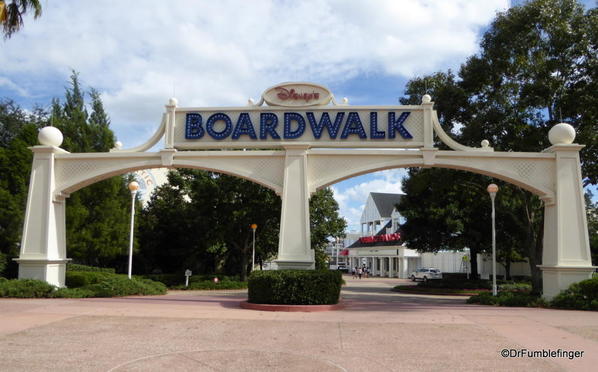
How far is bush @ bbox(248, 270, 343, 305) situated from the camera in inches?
484

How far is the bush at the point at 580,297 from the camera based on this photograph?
12679mm

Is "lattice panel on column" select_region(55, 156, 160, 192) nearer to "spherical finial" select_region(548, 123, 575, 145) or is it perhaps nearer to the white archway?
the white archway

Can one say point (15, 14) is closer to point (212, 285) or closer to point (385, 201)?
point (212, 285)

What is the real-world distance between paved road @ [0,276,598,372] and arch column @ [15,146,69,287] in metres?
2.87

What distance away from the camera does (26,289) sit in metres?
13.8

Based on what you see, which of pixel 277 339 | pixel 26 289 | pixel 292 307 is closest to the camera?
pixel 277 339

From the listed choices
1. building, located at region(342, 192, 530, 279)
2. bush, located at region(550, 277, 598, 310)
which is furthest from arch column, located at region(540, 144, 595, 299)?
building, located at region(342, 192, 530, 279)

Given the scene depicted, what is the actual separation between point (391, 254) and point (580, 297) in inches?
1553

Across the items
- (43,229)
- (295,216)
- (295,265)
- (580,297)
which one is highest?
(295,216)

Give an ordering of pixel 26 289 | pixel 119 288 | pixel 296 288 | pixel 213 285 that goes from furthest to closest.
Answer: pixel 213 285 → pixel 119 288 → pixel 26 289 → pixel 296 288

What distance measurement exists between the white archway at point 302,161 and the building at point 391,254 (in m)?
28.0

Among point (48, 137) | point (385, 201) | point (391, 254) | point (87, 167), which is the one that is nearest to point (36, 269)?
point (87, 167)

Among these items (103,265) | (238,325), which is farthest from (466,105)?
(103,265)

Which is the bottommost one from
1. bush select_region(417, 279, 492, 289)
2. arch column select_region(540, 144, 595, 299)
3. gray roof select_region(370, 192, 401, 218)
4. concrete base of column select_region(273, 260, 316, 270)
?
bush select_region(417, 279, 492, 289)
